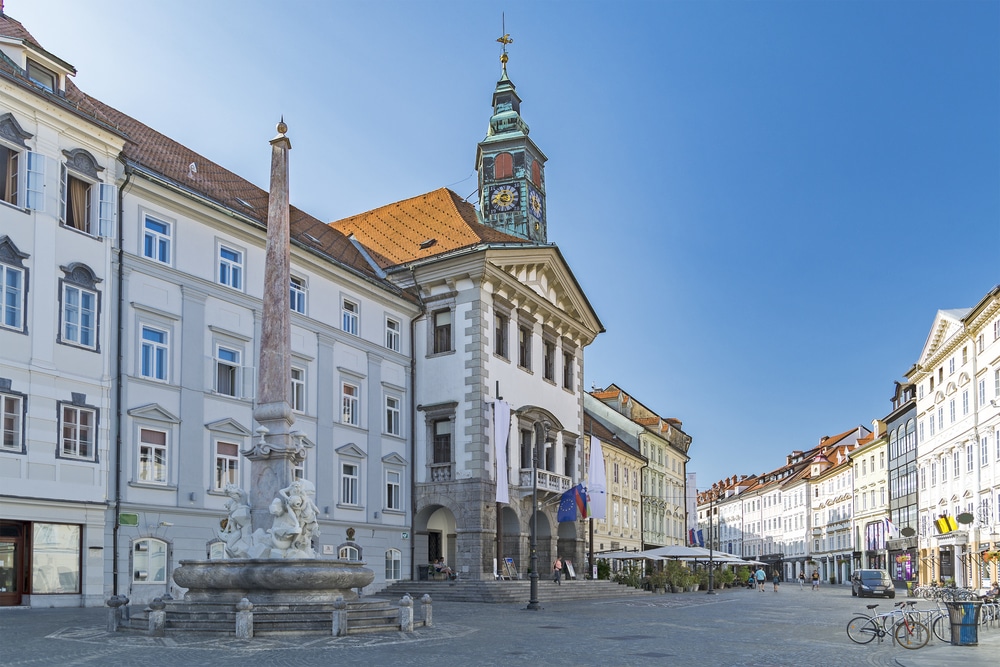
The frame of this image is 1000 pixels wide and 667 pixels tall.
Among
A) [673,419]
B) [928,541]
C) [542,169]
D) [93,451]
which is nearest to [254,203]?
[93,451]

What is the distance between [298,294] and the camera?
121 ft

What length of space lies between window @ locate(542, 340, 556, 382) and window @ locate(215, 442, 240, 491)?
19.1 metres

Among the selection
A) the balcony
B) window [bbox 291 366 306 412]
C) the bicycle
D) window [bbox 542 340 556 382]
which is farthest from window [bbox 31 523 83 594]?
window [bbox 542 340 556 382]

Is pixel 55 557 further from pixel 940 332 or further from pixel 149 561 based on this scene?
pixel 940 332

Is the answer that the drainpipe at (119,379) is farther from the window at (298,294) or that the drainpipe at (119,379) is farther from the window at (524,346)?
the window at (524,346)

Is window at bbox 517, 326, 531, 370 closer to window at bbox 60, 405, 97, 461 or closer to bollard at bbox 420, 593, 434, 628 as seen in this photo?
window at bbox 60, 405, 97, 461

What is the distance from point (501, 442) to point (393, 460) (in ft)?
14.0

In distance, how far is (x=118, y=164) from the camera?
1149 inches

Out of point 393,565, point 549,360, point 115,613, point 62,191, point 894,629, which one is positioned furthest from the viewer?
point 549,360

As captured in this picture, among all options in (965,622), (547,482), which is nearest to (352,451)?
(547,482)

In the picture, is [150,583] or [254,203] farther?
[254,203]

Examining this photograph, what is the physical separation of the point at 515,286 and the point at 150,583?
20.8 meters

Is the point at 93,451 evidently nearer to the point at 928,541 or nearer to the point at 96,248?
the point at 96,248

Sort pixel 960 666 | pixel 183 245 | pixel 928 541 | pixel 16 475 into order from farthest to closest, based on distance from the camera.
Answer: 1. pixel 928 541
2. pixel 183 245
3. pixel 16 475
4. pixel 960 666
